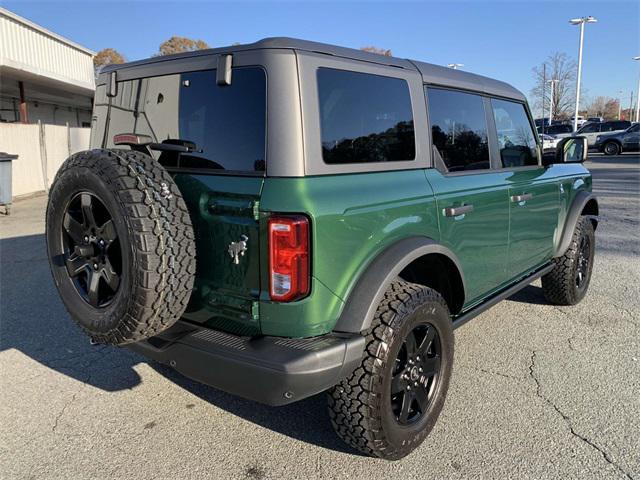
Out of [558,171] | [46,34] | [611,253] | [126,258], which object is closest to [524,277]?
[558,171]

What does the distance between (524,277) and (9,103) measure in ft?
69.6

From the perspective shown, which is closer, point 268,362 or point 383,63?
point 268,362

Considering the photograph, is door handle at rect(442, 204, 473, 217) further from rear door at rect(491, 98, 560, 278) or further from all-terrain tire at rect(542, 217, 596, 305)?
all-terrain tire at rect(542, 217, 596, 305)

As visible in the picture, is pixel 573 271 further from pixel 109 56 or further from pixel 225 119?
pixel 109 56

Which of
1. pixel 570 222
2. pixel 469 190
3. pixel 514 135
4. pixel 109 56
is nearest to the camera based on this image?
pixel 469 190

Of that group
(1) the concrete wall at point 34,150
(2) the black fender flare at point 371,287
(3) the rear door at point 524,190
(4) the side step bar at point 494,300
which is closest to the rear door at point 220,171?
(2) the black fender flare at point 371,287

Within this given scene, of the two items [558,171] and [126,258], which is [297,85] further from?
[558,171]

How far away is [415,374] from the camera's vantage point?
272 centimetres

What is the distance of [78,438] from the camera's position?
9.36 feet

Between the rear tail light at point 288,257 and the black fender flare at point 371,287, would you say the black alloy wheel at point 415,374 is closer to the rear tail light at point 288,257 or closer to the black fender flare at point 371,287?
the black fender flare at point 371,287

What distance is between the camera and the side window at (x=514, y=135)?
12.4 feet

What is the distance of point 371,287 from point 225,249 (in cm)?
70

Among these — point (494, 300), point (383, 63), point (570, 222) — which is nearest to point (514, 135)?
point (570, 222)

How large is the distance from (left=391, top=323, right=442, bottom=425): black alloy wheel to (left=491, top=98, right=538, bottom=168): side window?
5.32 feet
